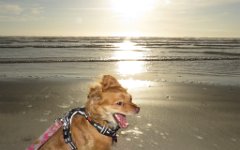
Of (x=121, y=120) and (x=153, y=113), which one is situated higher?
(x=121, y=120)

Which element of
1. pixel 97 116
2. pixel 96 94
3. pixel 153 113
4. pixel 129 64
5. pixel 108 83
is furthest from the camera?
pixel 129 64

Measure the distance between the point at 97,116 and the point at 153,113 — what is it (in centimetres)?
502

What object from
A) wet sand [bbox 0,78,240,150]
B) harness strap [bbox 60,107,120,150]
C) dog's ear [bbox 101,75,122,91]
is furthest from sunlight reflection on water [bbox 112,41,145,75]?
harness strap [bbox 60,107,120,150]

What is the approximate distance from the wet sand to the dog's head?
277cm

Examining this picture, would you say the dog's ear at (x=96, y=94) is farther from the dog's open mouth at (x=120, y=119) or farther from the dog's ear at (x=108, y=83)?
the dog's open mouth at (x=120, y=119)

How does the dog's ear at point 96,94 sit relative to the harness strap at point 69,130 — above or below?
above

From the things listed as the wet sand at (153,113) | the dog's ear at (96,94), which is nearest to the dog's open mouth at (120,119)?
the dog's ear at (96,94)

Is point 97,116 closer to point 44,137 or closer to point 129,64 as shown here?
point 44,137

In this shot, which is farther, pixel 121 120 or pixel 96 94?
pixel 121 120

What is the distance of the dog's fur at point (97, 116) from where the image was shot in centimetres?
462

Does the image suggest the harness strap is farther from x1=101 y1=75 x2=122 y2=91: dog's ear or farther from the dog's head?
x1=101 y1=75 x2=122 y2=91: dog's ear

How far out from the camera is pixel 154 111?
9.77m

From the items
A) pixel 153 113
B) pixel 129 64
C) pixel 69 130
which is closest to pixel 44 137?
pixel 69 130

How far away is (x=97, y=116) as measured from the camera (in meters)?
4.71
